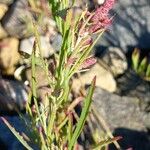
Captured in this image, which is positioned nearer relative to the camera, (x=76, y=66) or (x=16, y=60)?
(x=76, y=66)

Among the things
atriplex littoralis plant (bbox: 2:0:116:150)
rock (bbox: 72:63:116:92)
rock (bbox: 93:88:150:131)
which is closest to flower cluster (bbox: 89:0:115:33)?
atriplex littoralis plant (bbox: 2:0:116:150)

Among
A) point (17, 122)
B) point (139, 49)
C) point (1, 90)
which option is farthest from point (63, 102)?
point (139, 49)

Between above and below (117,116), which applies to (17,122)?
above

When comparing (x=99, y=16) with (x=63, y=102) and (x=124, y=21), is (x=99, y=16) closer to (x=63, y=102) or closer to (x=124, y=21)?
(x=63, y=102)

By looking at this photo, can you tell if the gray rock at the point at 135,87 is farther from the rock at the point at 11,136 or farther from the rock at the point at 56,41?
the rock at the point at 11,136

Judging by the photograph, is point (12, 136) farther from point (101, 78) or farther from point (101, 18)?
point (101, 18)

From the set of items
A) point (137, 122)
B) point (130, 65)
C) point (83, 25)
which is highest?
point (83, 25)
